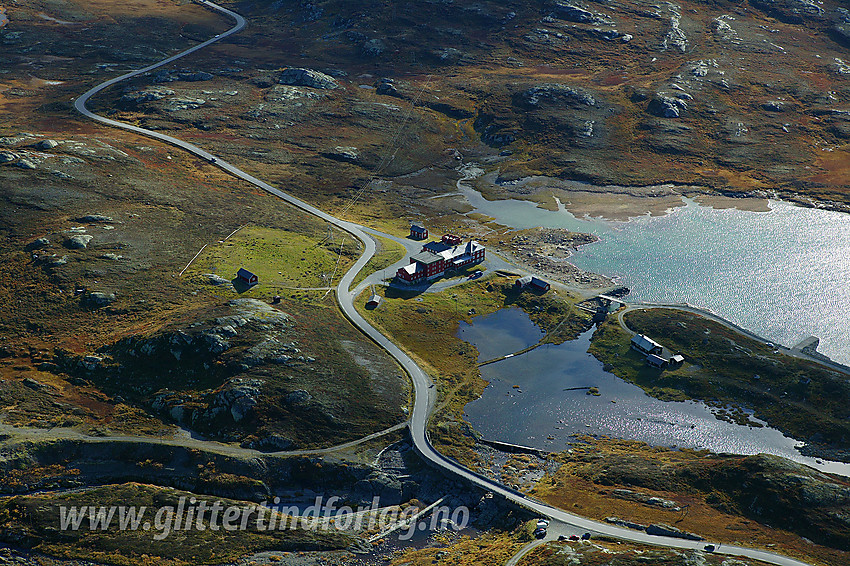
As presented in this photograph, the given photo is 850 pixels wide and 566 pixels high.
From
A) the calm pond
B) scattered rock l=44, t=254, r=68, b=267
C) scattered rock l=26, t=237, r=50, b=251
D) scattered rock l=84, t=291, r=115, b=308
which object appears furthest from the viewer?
scattered rock l=26, t=237, r=50, b=251

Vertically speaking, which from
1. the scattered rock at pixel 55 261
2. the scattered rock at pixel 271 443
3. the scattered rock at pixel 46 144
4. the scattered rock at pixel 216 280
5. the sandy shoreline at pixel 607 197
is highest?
the sandy shoreline at pixel 607 197

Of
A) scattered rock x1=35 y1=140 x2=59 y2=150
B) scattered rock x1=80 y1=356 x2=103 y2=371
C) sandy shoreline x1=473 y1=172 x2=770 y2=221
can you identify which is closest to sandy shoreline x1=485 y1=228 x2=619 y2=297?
sandy shoreline x1=473 y1=172 x2=770 y2=221

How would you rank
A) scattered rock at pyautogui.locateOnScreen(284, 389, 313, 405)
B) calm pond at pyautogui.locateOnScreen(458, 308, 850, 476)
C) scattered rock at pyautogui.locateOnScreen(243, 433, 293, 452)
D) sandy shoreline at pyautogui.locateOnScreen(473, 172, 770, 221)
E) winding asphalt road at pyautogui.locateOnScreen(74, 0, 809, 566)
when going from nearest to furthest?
1. winding asphalt road at pyautogui.locateOnScreen(74, 0, 809, 566)
2. scattered rock at pyautogui.locateOnScreen(243, 433, 293, 452)
3. scattered rock at pyautogui.locateOnScreen(284, 389, 313, 405)
4. calm pond at pyautogui.locateOnScreen(458, 308, 850, 476)
5. sandy shoreline at pyautogui.locateOnScreen(473, 172, 770, 221)

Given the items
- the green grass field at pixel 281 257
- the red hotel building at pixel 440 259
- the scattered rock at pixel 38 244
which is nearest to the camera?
the scattered rock at pixel 38 244

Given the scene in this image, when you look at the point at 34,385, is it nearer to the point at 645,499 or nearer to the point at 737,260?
the point at 645,499

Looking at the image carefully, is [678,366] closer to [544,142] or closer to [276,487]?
[276,487]

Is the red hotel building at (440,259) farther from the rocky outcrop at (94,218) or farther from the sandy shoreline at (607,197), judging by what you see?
the rocky outcrop at (94,218)

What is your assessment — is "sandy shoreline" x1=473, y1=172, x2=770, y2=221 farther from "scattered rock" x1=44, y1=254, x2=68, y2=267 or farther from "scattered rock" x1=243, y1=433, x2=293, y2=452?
"scattered rock" x1=243, y1=433, x2=293, y2=452

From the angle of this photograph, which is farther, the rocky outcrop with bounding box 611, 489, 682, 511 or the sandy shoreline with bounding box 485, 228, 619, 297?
the sandy shoreline with bounding box 485, 228, 619, 297

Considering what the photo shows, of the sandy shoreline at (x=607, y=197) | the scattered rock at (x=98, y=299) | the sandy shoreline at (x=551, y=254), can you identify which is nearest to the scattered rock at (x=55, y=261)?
the scattered rock at (x=98, y=299)
